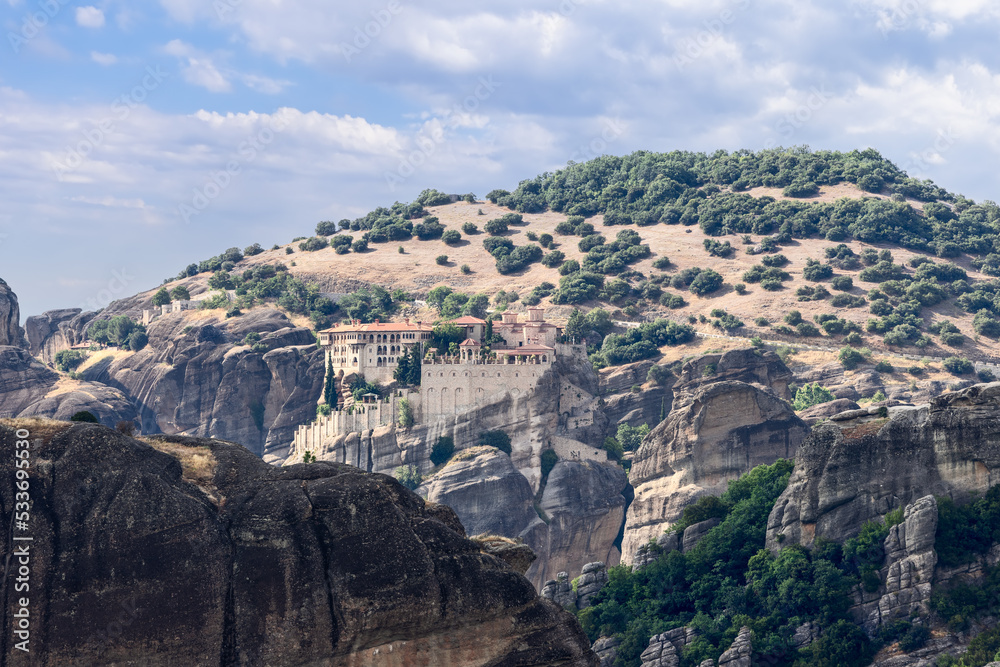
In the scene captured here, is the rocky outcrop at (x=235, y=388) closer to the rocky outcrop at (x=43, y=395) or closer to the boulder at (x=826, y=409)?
the rocky outcrop at (x=43, y=395)

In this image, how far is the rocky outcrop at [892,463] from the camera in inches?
3305

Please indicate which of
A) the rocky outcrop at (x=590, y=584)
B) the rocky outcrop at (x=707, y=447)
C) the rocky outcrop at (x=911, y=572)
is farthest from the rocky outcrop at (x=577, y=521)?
the rocky outcrop at (x=911, y=572)

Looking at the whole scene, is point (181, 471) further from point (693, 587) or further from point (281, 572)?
point (693, 587)

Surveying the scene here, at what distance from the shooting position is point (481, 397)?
16225cm

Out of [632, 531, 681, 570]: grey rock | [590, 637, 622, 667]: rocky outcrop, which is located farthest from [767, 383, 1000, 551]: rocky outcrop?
[590, 637, 622, 667]: rocky outcrop

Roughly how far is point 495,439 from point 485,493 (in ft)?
25.7

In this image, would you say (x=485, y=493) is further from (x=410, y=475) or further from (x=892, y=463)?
(x=892, y=463)

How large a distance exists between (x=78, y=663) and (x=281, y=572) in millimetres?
5667

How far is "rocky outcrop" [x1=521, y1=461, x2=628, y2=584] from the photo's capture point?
15462 centimetres

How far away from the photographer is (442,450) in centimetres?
16012

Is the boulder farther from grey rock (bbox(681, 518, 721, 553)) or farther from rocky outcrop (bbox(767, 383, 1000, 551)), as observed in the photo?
rocky outcrop (bbox(767, 383, 1000, 551))

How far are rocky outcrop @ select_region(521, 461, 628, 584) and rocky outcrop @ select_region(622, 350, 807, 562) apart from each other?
13.9 metres

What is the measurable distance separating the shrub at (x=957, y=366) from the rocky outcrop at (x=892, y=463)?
9284cm

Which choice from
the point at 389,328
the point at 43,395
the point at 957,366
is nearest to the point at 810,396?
the point at 957,366
